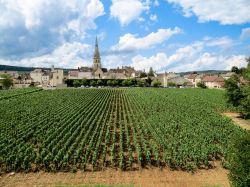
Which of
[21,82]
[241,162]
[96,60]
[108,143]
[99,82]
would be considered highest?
[96,60]

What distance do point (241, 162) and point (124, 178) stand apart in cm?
848

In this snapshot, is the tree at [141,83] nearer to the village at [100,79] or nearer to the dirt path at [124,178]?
the village at [100,79]

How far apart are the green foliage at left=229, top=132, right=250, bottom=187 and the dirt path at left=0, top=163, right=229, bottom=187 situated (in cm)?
506

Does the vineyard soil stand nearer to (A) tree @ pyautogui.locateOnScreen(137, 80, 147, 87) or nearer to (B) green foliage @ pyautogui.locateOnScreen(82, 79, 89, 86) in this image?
(B) green foliage @ pyautogui.locateOnScreen(82, 79, 89, 86)

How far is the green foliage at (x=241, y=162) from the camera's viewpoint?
13.6 metres

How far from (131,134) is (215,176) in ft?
39.5

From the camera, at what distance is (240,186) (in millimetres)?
13695

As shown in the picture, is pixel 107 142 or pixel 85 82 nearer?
pixel 107 142

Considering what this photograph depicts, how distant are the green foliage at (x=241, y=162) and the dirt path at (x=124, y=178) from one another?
199 inches

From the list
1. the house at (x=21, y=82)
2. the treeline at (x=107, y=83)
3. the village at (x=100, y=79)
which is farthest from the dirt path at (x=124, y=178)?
the house at (x=21, y=82)

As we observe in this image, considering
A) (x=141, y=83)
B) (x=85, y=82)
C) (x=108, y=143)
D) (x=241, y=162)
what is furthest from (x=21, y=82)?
(x=241, y=162)

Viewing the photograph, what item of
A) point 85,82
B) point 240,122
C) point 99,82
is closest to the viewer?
point 240,122

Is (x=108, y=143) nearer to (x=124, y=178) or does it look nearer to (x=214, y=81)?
(x=124, y=178)

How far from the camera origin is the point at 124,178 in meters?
19.6
